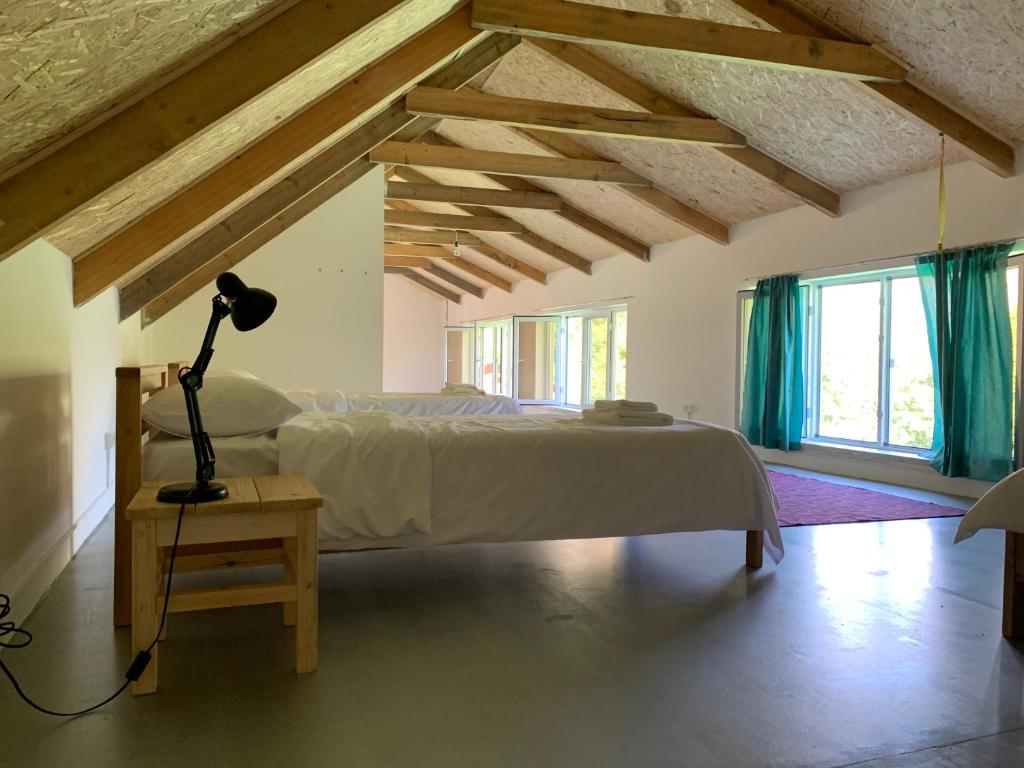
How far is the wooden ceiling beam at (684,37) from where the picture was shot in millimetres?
3490

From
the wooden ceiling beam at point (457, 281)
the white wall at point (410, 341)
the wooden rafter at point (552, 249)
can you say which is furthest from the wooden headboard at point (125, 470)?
the white wall at point (410, 341)

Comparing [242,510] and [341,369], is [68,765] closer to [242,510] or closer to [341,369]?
[242,510]

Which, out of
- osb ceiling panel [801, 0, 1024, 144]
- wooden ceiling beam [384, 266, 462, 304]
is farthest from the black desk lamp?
wooden ceiling beam [384, 266, 462, 304]

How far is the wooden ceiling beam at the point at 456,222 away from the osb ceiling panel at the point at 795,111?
384cm

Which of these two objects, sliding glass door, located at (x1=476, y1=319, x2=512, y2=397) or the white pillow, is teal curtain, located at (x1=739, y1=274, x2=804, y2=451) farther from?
sliding glass door, located at (x1=476, y1=319, x2=512, y2=397)

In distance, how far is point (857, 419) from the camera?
6066 mm

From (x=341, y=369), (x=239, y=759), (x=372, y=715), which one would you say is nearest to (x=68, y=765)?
(x=239, y=759)

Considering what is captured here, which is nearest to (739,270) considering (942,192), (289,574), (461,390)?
A: (942,192)

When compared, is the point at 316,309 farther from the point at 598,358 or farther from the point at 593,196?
the point at 598,358

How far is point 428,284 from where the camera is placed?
13578 millimetres

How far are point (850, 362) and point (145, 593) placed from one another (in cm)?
573

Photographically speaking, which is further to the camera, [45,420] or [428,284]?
[428,284]

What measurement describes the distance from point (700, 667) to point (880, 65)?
3523mm

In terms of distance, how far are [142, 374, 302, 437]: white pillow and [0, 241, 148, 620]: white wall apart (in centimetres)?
42
